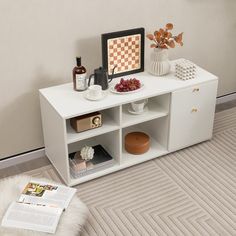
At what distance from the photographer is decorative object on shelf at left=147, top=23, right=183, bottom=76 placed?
2785 mm

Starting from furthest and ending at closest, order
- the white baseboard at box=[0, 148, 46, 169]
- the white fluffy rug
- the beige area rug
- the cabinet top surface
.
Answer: the white baseboard at box=[0, 148, 46, 169] → the cabinet top surface → the beige area rug → the white fluffy rug

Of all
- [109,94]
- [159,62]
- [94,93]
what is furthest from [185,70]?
[94,93]

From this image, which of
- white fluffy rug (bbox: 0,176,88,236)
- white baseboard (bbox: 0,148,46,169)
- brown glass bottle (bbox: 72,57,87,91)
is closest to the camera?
white fluffy rug (bbox: 0,176,88,236)

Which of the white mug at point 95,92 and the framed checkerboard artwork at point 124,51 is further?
the framed checkerboard artwork at point 124,51

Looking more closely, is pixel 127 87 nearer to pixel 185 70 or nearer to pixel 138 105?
pixel 138 105

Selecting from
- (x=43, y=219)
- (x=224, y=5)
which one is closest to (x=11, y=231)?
(x=43, y=219)

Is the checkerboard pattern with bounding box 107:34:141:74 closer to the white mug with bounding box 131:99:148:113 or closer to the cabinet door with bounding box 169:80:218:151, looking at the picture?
the white mug with bounding box 131:99:148:113

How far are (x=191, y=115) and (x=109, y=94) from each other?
0.59 m

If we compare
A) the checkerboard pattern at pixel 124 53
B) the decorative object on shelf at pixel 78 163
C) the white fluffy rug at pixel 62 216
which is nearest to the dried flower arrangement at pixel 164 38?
the checkerboard pattern at pixel 124 53

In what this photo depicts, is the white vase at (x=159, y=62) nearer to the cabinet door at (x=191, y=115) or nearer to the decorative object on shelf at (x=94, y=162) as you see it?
the cabinet door at (x=191, y=115)

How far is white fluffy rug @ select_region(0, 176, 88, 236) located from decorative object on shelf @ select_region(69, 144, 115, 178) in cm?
29

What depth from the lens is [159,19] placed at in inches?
118

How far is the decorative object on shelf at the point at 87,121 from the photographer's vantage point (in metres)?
2.57

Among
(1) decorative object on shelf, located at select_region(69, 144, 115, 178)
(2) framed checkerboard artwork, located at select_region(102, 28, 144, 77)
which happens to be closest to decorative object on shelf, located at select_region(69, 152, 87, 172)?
(1) decorative object on shelf, located at select_region(69, 144, 115, 178)
